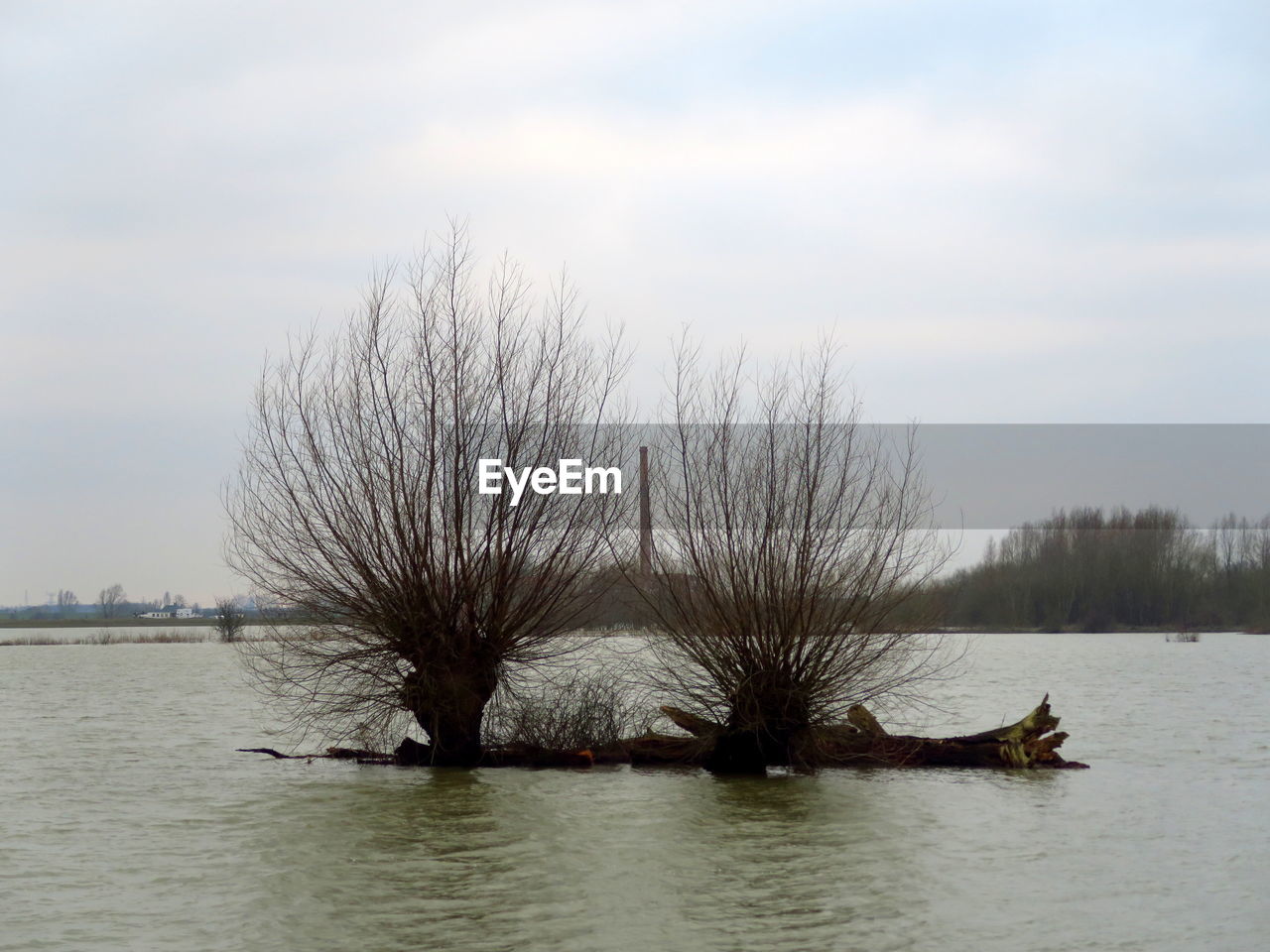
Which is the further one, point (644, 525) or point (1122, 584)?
point (1122, 584)

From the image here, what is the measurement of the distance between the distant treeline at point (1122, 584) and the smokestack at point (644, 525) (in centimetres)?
6614

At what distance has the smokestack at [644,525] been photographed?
20.4 metres

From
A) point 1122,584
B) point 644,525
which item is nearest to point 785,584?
point 644,525

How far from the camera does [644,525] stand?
68.0ft

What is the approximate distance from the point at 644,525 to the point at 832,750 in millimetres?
5009

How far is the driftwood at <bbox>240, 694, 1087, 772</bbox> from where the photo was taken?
20.0 m

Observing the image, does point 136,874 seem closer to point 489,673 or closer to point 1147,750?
point 489,673

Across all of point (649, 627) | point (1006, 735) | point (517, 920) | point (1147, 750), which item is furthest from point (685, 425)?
point (1147, 750)

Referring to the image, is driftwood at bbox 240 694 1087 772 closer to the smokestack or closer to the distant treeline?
the smokestack

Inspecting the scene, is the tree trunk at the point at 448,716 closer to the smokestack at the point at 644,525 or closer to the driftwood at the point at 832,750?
the driftwood at the point at 832,750

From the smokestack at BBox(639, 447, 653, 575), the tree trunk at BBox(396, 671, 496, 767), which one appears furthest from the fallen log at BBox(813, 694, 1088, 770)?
the tree trunk at BBox(396, 671, 496, 767)

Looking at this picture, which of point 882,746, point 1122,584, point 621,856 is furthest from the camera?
point 1122,584

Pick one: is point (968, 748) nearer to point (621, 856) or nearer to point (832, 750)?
point (832, 750)

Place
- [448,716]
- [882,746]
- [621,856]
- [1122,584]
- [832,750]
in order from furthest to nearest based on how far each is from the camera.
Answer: [1122,584] < [882,746] < [448,716] < [832,750] < [621,856]
